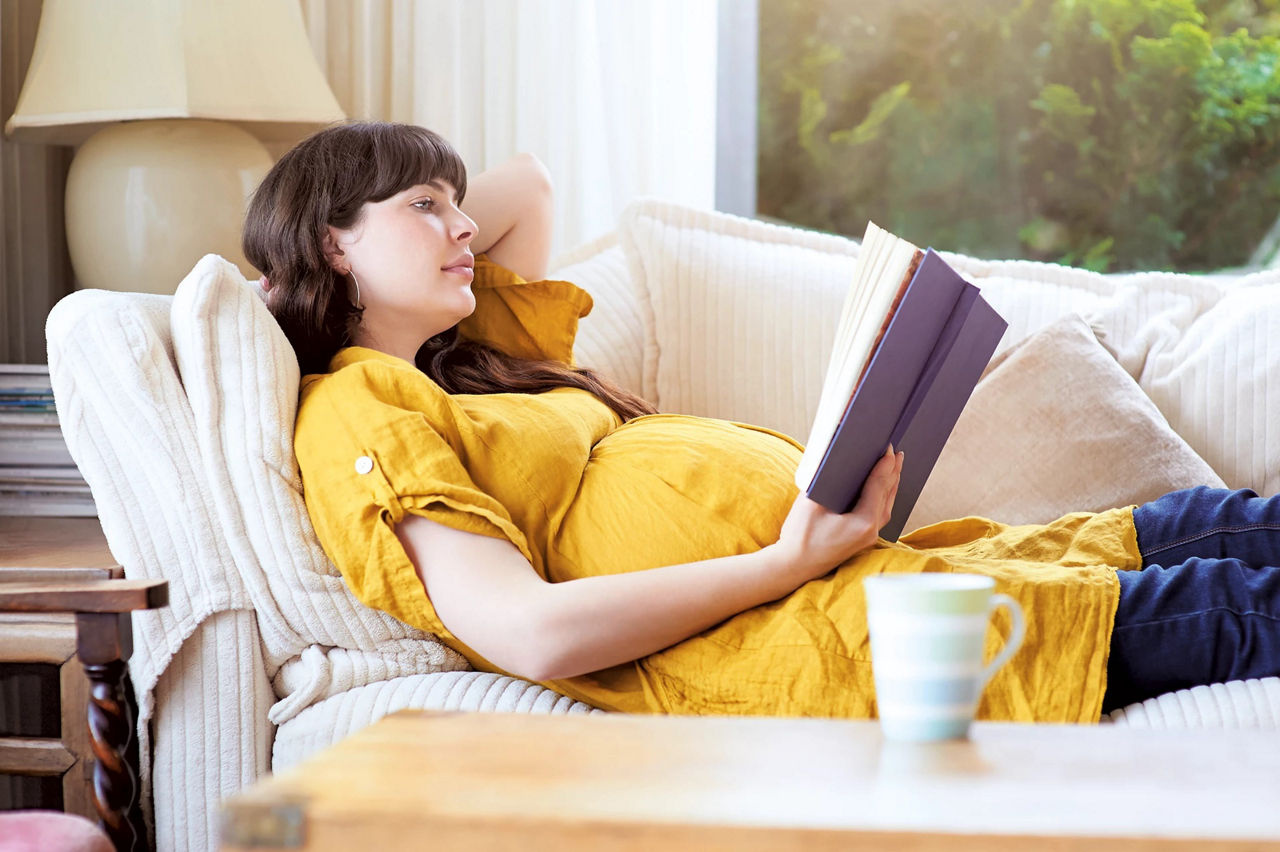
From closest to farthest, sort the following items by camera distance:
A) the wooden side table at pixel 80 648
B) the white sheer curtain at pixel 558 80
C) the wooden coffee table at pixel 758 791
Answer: the wooden coffee table at pixel 758 791, the wooden side table at pixel 80 648, the white sheer curtain at pixel 558 80

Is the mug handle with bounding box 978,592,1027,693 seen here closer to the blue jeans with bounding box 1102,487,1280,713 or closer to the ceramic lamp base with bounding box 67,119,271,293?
the blue jeans with bounding box 1102,487,1280,713

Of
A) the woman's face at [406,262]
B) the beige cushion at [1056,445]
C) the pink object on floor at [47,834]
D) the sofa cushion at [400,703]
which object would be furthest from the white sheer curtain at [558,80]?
the pink object on floor at [47,834]

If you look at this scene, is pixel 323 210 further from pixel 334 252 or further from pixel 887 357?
pixel 887 357

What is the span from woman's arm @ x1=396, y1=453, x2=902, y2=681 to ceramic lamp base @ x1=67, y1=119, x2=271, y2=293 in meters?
1.07

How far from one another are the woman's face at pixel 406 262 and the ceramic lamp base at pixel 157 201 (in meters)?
0.69

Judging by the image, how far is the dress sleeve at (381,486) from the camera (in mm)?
1076

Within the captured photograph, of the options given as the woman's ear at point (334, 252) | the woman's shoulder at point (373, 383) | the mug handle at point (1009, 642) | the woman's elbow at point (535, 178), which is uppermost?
the woman's elbow at point (535, 178)

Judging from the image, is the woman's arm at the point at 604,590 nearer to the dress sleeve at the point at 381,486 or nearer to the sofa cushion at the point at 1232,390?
the dress sleeve at the point at 381,486

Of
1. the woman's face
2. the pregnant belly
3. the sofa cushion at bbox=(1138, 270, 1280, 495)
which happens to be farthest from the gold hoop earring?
the sofa cushion at bbox=(1138, 270, 1280, 495)

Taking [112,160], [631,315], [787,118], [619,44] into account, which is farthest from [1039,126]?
[112,160]

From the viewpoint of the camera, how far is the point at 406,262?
4.45 ft

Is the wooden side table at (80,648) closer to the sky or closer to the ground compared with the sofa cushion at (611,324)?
closer to the ground

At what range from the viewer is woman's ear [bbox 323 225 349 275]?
1373 mm

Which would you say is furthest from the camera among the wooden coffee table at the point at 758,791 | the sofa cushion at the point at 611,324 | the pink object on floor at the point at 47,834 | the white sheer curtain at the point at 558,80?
the white sheer curtain at the point at 558,80
